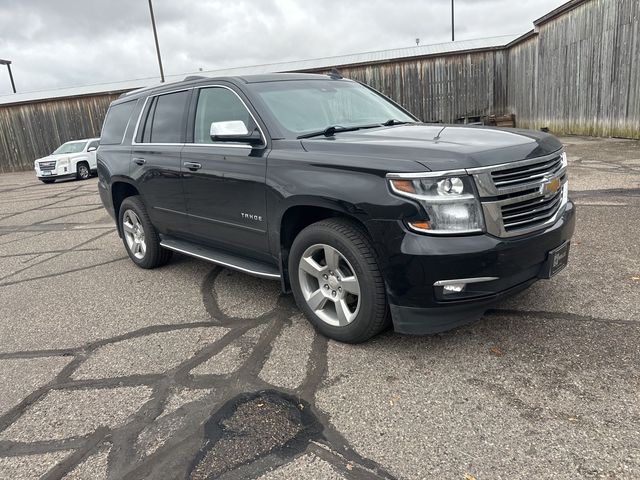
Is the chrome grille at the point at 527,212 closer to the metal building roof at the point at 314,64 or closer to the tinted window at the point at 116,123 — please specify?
the tinted window at the point at 116,123

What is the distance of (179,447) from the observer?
2.53m

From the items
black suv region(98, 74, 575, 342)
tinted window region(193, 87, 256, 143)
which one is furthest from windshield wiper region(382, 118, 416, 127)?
tinted window region(193, 87, 256, 143)

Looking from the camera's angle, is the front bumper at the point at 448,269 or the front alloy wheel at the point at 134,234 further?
the front alloy wheel at the point at 134,234

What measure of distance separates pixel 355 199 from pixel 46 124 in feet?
84.2

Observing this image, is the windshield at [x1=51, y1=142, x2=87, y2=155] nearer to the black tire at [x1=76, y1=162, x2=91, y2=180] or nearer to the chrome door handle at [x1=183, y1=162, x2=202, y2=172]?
the black tire at [x1=76, y1=162, x2=91, y2=180]

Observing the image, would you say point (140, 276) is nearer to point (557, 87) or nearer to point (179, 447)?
point (179, 447)

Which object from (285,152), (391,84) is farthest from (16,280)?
(391,84)

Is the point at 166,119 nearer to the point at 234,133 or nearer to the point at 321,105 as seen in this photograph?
the point at 234,133

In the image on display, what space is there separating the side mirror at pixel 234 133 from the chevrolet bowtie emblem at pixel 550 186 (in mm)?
2034

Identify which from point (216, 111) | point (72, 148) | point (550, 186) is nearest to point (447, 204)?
point (550, 186)

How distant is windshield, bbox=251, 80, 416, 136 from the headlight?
131 cm

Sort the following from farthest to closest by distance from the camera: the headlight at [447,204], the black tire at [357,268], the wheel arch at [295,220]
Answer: the wheel arch at [295,220]
the black tire at [357,268]
the headlight at [447,204]

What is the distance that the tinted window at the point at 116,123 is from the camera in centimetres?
576

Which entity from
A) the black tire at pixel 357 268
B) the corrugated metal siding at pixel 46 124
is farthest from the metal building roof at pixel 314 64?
the black tire at pixel 357 268
